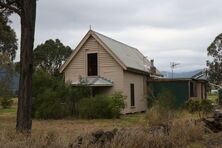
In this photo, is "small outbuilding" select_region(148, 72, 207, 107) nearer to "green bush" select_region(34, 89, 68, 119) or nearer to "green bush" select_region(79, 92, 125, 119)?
"green bush" select_region(79, 92, 125, 119)

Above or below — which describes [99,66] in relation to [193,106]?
above

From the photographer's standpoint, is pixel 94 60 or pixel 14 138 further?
pixel 94 60

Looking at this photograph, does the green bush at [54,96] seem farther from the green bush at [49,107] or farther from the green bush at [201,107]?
the green bush at [201,107]

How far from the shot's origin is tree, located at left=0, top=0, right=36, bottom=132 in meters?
13.0

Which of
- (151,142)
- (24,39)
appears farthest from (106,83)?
(151,142)

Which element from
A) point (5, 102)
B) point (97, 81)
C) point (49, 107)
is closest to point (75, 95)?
point (49, 107)

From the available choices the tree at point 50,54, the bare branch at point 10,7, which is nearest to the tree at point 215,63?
the tree at point 50,54

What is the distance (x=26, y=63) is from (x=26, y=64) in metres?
0.03

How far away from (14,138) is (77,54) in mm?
24752

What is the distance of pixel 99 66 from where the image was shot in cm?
3247

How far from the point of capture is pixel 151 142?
36.1ft

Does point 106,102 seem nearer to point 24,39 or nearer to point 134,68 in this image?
point 134,68

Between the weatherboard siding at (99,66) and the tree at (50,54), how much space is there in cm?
3338

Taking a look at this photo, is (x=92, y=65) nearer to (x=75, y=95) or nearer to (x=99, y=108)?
(x=75, y=95)
